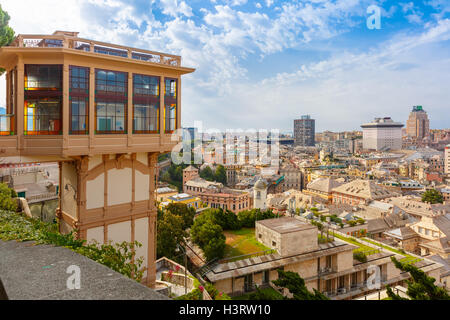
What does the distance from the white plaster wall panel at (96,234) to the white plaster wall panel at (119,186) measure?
868 mm

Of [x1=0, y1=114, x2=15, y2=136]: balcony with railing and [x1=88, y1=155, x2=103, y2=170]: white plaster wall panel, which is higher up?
[x1=0, y1=114, x2=15, y2=136]: balcony with railing

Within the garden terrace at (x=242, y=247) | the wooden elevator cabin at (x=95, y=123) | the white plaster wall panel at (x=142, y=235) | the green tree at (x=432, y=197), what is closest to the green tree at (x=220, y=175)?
the green tree at (x=432, y=197)

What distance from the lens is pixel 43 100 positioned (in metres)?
8.50

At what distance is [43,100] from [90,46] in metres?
2.03

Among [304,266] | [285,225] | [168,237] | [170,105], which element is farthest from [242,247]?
[170,105]

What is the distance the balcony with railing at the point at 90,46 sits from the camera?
833cm

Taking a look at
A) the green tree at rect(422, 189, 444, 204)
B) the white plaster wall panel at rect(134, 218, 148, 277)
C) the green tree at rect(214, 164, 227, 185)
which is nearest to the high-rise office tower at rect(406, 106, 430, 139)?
the green tree at rect(422, 189, 444, 204)

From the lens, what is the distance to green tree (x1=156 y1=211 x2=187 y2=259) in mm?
23278

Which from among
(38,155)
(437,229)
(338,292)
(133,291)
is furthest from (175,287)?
(437,229)

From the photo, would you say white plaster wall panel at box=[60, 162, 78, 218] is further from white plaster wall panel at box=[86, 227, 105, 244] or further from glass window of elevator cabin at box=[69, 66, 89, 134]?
glass window of elevator cabin at box=[69, 66, 89, 134]

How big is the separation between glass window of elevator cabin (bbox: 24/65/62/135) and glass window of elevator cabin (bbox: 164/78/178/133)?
3255 millimetres

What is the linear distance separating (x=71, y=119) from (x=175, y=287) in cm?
763
